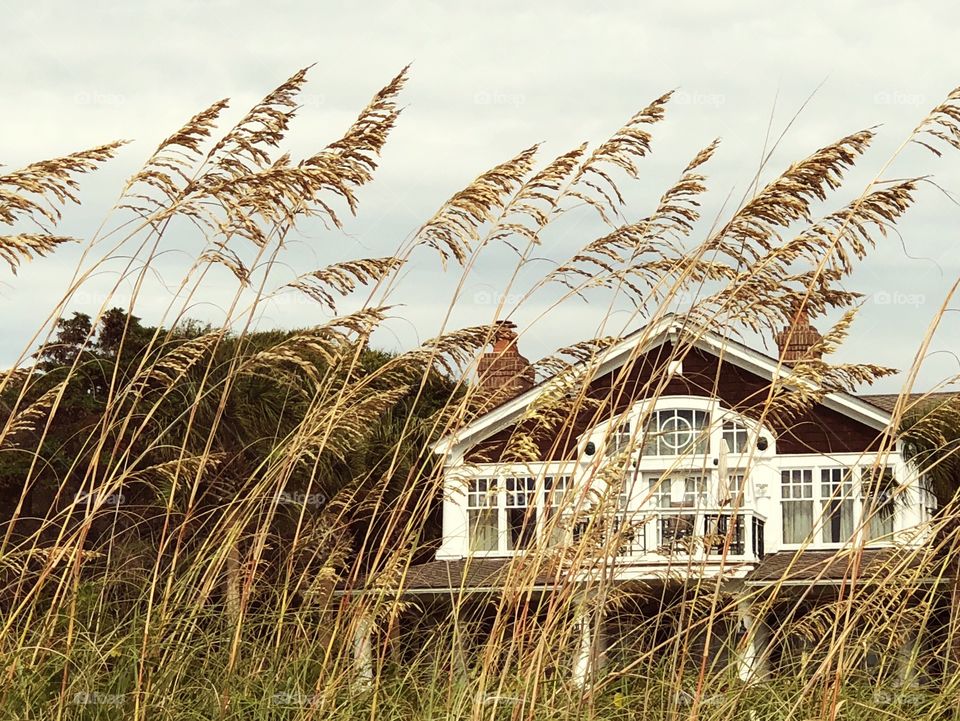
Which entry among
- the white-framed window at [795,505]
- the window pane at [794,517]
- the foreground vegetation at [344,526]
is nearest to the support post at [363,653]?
the foreground vegetation at [344,526]

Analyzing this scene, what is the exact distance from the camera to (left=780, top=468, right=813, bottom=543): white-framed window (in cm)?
2227

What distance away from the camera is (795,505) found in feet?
73.5

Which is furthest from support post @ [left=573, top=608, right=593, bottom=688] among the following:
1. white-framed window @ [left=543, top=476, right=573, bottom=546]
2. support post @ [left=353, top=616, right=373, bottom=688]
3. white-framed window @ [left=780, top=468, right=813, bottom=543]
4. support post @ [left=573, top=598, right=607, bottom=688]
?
white-framed window @ [left=780, top=468, right=813, bottom=543]

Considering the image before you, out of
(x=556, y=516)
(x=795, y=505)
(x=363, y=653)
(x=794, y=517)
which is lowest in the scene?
(x=363, y=653)

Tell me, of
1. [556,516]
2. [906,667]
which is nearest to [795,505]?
[906,667]

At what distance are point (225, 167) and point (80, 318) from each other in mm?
16110

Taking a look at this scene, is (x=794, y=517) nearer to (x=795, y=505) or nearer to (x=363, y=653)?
(x=795, y=505)

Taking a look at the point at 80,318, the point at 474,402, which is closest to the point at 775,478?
the point at 80,318

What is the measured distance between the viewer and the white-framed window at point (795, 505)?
73.0 ft

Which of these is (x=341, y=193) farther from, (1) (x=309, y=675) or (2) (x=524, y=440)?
(1) (x=309, y=675)

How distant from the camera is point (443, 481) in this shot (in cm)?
417

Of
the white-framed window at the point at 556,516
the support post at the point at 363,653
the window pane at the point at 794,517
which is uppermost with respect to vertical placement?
the window pane at the point at 794,517

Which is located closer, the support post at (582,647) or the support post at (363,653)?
the support post at (582,647)

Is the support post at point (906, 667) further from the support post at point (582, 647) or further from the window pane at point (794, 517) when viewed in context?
the window pane at point (794, 517)
